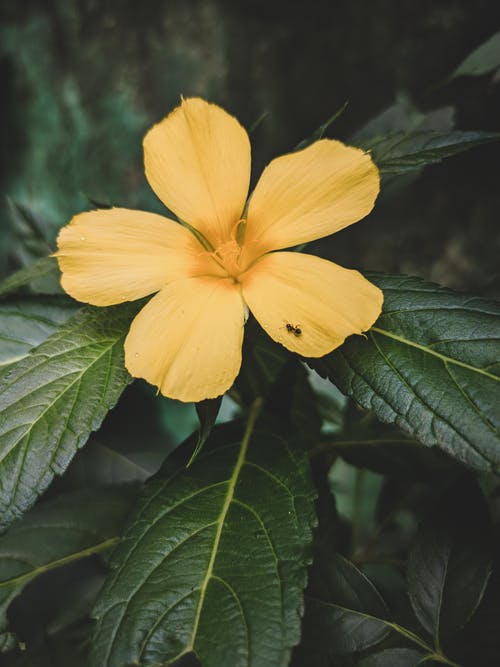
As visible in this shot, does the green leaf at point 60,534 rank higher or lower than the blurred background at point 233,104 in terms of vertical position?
lower

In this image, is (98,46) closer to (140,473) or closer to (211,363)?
(140,473)

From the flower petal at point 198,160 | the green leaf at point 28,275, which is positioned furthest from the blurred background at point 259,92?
the flower petal at point 198,160

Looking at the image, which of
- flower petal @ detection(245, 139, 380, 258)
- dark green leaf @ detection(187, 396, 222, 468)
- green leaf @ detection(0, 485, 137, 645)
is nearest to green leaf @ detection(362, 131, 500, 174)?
flower petal @ detection(245, 139, 380, 258)

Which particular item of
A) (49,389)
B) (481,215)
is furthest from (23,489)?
(481,215)

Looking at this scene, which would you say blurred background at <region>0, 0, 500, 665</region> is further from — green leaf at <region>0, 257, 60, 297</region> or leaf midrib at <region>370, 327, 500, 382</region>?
leaf midrib at <region>370, 327, 500, 382</region>

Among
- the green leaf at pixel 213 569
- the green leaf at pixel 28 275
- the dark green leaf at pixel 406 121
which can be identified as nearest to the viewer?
the green leaf at pixel 213 569

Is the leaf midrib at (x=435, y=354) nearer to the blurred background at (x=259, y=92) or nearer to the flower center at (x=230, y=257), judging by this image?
the flower center at (x=230, y=257)
